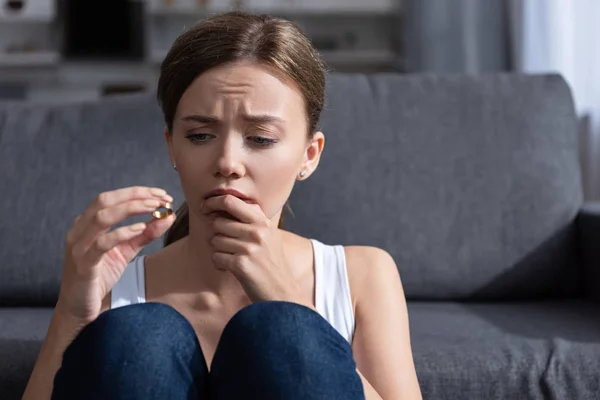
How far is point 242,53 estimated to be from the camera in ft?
3.94

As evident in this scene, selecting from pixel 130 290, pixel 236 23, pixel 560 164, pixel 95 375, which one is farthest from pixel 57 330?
pixel 560 164

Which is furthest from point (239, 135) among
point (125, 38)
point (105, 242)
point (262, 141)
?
point (125, 38)

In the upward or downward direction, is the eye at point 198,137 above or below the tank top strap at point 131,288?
above

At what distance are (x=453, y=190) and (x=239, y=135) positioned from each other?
867 millimetres

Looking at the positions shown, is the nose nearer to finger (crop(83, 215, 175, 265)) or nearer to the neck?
finger (crop(83, 215, 175, 265))

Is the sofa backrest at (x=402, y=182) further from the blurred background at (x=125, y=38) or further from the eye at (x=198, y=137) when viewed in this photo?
the blurred background at (x=125, y=38)

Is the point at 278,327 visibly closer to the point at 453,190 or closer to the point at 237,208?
the point at 237,208

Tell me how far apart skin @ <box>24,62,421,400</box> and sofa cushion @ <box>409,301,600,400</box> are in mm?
172

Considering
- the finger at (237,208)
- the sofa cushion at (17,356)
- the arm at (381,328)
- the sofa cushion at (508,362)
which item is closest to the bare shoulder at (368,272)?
the arm at (381,328)

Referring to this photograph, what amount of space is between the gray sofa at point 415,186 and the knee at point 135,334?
81cm

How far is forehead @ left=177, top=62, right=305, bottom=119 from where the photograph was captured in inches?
45.3

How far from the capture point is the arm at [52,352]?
1.06 metres

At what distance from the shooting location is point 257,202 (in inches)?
45.9

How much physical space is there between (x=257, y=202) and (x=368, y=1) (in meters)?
4.57
